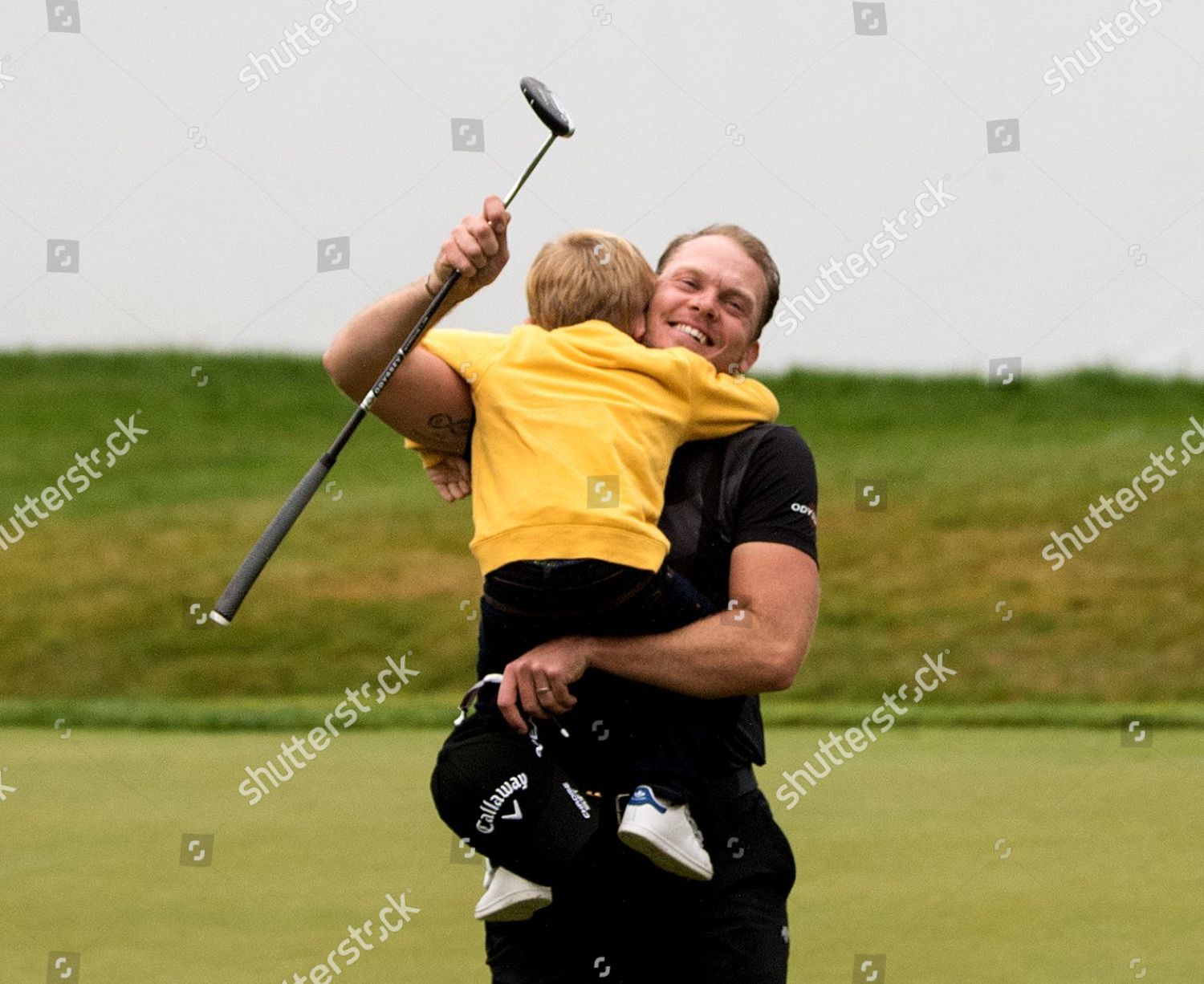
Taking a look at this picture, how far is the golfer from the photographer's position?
2117mm

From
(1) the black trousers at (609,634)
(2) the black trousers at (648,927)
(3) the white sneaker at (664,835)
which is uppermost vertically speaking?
(1) the black trousers at (609,634)

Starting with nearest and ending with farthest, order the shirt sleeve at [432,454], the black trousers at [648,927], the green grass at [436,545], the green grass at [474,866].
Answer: the black trousers at [648,927] → the shirt sleeve at [432,454] → the green grass at [474,866] → the green grass at [436,545]

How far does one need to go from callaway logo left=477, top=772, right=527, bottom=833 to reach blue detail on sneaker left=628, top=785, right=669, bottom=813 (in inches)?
4.9

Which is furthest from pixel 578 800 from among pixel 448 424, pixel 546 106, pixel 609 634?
pixel 546 106

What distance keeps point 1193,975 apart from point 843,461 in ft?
32.8

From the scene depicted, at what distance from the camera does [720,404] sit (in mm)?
2209

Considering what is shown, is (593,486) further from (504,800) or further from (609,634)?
(504,800)

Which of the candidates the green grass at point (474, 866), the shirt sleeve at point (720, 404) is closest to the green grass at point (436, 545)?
the green grass at point (474, 866)

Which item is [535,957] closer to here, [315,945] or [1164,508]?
[315,945]

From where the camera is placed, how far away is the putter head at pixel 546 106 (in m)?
2.28

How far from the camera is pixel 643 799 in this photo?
213 centimetres

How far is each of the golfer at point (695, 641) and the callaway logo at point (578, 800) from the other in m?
0.06

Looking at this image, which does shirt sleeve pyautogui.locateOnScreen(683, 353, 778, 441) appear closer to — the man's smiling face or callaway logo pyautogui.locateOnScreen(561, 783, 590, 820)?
the man's smiling face

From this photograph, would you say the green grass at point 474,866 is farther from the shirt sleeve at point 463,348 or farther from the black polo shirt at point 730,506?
the shirt sleeve at point 463,348
